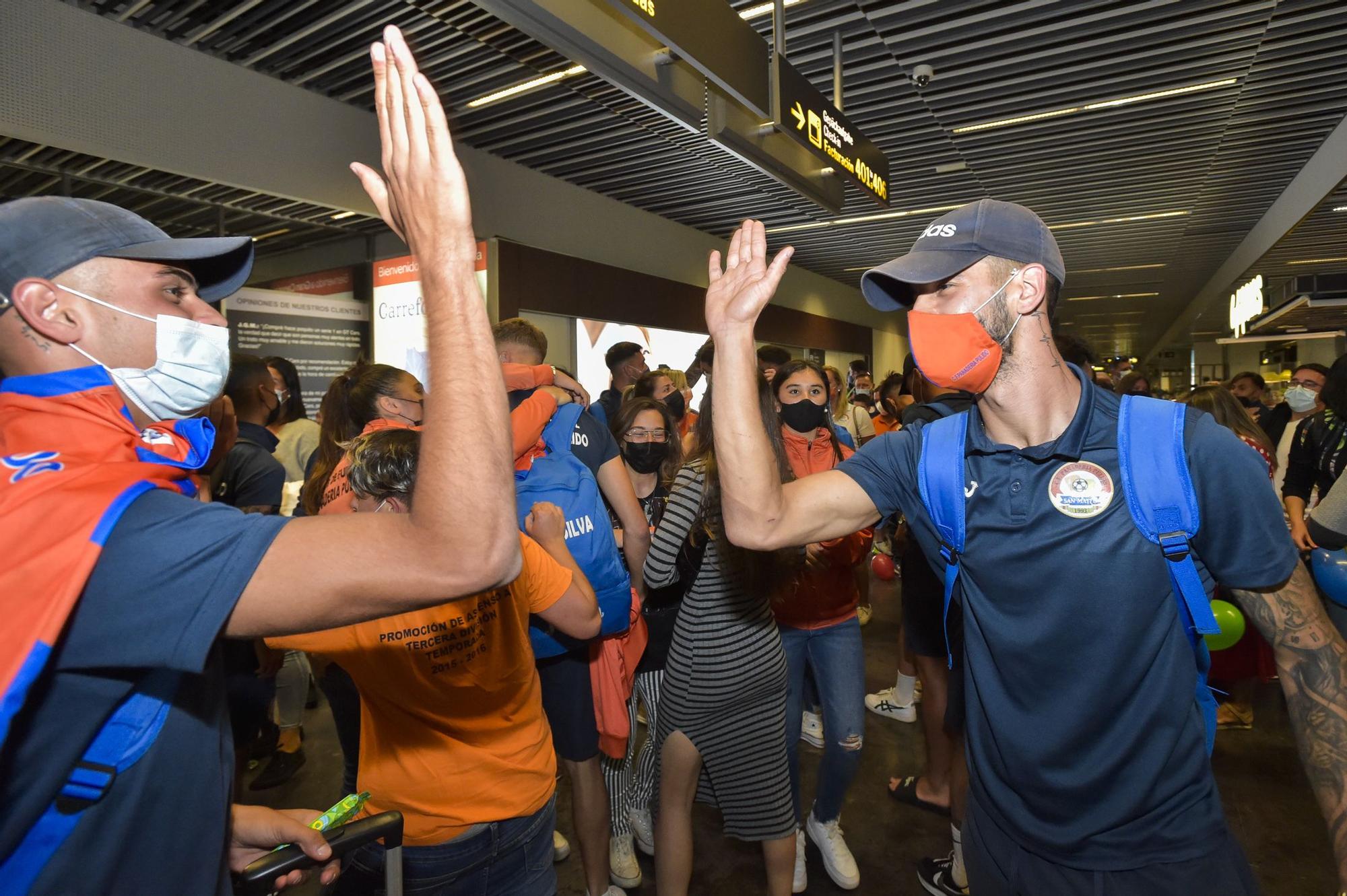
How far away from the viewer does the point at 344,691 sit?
254 centimetres

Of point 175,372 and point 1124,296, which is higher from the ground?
point 1124,296

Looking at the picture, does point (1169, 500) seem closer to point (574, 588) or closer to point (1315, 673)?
point (1315, 673)

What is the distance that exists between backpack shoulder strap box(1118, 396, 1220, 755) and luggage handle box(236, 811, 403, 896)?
1488 mm

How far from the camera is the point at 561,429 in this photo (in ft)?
9.34

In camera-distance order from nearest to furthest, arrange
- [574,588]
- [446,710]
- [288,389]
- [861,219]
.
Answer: [446,710] < [574,588] < [288,389] < [861,219]

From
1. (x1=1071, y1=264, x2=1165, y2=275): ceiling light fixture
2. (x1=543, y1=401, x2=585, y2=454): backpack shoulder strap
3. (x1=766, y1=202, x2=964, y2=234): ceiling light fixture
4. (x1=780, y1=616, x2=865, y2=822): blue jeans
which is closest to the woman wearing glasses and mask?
(x1=543, y1=401, x2=585, y2=454): backpack shoulder strap

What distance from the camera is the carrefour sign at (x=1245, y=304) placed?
1130 cm

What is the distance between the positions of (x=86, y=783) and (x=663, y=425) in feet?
8.28

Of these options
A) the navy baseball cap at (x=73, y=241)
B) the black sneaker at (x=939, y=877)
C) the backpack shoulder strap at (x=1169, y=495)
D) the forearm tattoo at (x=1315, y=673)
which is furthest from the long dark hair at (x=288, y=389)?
the forearm tattoo at (x=1315, y=673)

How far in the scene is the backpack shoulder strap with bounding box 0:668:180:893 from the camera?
0.89 meters

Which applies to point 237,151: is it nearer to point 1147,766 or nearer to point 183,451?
point 183,451

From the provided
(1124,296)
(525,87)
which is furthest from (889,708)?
(1124,296)

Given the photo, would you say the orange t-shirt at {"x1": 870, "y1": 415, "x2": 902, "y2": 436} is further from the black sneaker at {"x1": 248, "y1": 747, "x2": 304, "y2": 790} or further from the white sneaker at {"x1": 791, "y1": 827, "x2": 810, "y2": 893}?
the black sneaker at {"x1": 248, "y1": 747, "x2": 304, "y2": 790}

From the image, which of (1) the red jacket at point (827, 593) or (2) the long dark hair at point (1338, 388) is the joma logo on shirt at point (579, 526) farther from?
(2) the long dark hair at point (1338, 388)
